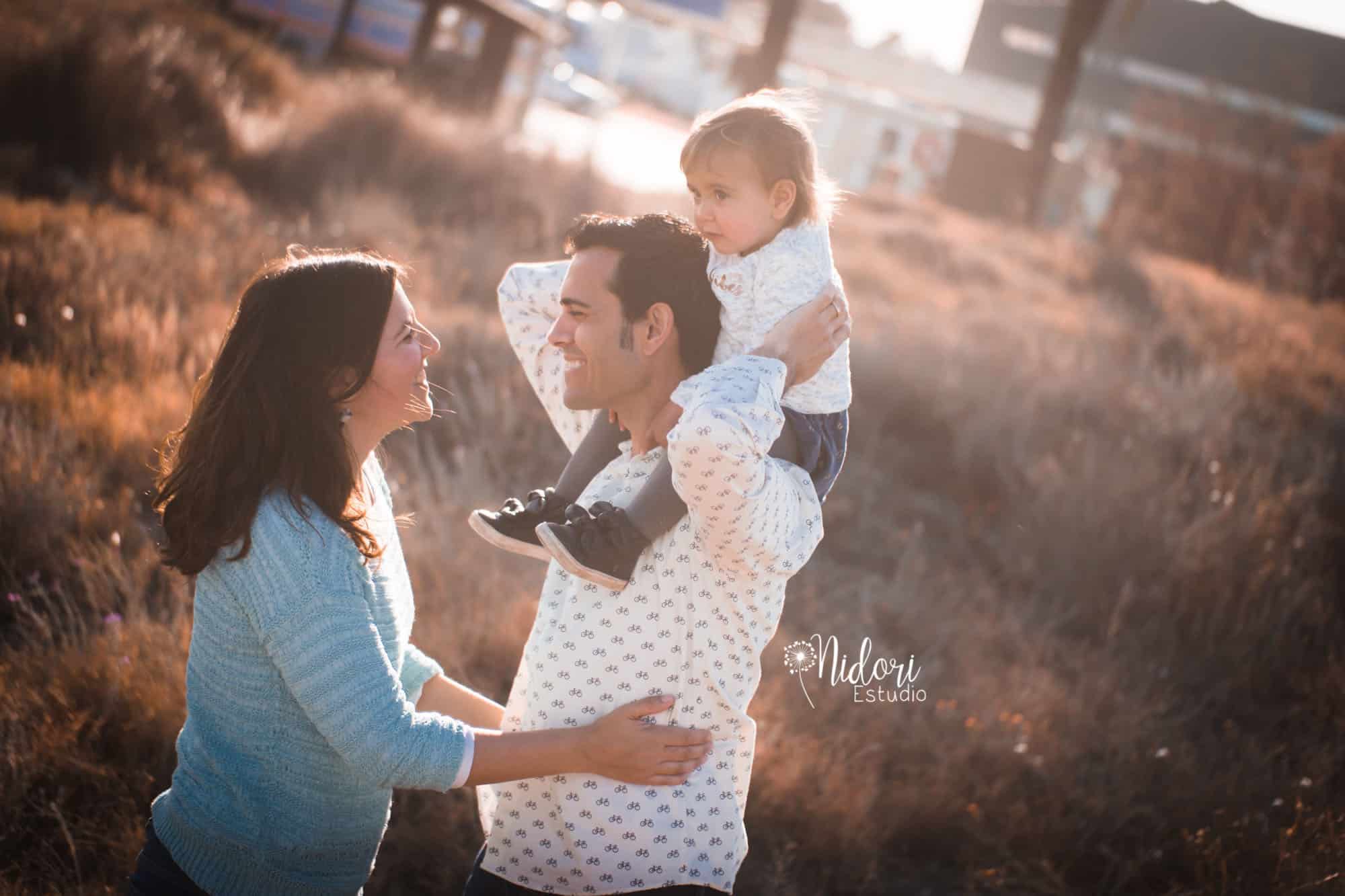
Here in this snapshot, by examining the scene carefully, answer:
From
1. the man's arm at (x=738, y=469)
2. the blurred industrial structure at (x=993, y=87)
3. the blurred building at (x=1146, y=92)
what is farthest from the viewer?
the blurred building at (x=1146, y=92)

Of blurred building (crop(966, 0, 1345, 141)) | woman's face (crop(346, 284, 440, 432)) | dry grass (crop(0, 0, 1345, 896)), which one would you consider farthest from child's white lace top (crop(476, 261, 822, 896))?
blurred building (crop(966, 0, 1345, 141))

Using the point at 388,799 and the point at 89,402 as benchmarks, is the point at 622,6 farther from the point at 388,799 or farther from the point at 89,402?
the point at 388,799

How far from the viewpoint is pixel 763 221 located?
2713mm

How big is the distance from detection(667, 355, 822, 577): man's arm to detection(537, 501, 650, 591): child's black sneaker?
14 centimetres

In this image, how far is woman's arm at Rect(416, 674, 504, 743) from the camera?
2.46 m

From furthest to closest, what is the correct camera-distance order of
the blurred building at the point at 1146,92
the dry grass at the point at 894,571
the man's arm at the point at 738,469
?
the blurred building at the point at 1146,92
the dry grass at the point at 894,571
the man's arm at the point at 738,469

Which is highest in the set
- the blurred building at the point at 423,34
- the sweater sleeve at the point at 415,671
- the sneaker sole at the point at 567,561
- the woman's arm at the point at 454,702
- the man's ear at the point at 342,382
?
the blurred building at the point at 423,34

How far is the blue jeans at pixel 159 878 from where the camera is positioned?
202 centimetres

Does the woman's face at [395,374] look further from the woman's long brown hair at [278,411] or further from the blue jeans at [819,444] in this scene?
the blue jeans at [819,444]

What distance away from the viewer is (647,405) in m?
2.33

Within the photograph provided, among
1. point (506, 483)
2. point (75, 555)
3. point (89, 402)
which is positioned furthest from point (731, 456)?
point (89, 402)

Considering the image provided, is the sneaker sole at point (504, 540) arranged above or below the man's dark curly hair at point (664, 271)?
below

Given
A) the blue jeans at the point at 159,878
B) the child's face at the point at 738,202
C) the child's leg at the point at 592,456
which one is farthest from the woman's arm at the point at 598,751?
the child's face at the point at 738,202

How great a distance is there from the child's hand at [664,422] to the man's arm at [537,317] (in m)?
0.34
